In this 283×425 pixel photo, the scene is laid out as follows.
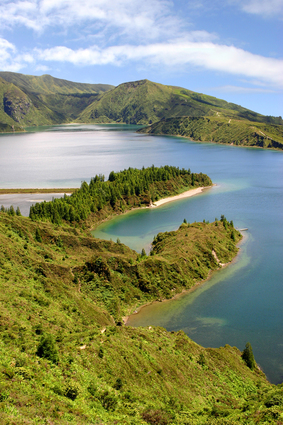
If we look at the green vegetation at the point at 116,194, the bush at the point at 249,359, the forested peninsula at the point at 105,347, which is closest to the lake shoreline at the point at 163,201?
the green vegetation at the point at 116,194

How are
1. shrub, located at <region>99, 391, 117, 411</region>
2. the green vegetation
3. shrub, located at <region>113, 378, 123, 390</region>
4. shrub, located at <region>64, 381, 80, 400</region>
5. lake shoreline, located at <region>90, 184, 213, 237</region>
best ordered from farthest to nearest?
1. lake shoreline, located at <region>90, 184, 213, 237</region>
2. the green vegetation
3. shrub, located at <region>113, 378, 123, 390</region>
4. shrub, located at <region>99, 391, 117, 411</region>
5. shrub, located at <region>64, 381, 80, 400</region>

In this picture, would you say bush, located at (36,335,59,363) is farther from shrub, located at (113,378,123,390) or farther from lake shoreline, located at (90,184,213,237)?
lake shoreline, located at (90,184,213,237)

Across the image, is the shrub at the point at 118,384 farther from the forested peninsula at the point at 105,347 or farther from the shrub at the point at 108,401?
the shrub at the point at 108,401

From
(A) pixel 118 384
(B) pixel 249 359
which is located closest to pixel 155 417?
(A) pixel 118 384

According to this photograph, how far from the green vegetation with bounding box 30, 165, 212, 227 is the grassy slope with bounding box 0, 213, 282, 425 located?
27.4 metres

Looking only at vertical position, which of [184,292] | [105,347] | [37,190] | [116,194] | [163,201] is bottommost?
[184,292]

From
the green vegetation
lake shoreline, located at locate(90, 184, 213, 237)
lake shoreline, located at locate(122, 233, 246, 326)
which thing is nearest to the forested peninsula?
lake shoreline, located at locate(122, 233, 246, 326)

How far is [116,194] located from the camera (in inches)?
5022

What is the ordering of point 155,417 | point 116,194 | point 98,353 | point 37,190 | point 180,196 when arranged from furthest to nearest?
point 37,190 → point 180,196 → point 116,194 → point 98,353 → point 155,417

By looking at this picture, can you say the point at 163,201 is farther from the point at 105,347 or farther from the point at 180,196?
the point at 105,347

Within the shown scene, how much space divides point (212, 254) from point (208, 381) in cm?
4185

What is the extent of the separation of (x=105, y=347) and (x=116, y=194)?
93.0 m

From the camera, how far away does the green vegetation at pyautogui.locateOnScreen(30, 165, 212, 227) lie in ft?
328

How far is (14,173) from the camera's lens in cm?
19588
